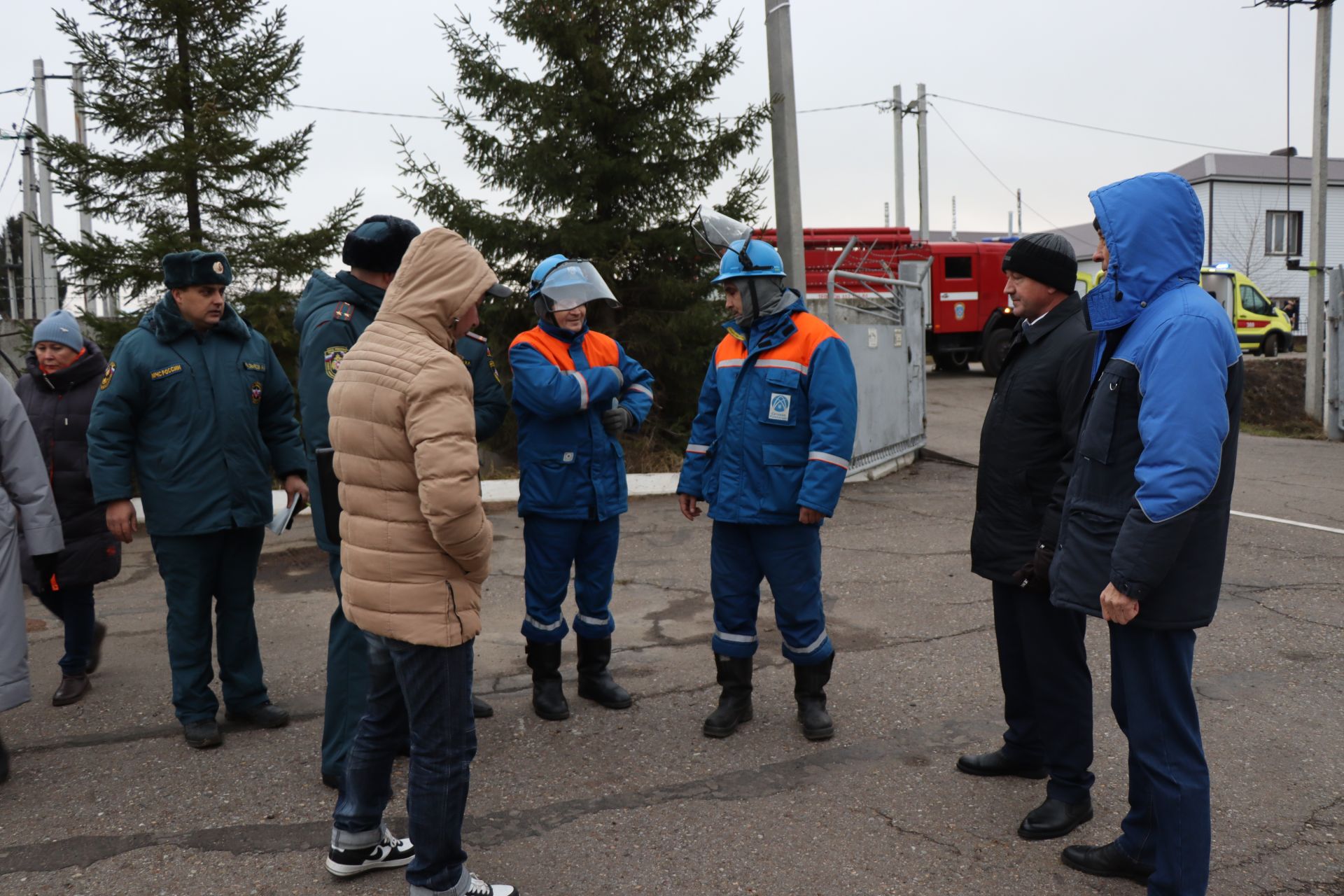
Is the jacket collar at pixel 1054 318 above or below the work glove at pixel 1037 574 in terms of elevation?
above

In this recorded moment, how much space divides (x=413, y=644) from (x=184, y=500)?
2.01m

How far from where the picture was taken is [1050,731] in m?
3.54

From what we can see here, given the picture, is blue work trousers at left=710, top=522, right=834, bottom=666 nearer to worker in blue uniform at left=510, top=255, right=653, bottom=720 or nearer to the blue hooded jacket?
worker in blue uniform at left=510, top=255, right=653, bottom=720

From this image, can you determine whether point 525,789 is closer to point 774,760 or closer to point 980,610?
point 774,760

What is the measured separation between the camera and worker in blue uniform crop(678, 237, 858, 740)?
13.8ft

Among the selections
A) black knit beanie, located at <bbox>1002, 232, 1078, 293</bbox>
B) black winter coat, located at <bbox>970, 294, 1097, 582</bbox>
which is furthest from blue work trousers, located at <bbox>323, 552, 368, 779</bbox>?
black knit beanie, located at <bbox>1002, 232, 1078, 293</bbox>

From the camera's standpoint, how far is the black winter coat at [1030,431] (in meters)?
3.50

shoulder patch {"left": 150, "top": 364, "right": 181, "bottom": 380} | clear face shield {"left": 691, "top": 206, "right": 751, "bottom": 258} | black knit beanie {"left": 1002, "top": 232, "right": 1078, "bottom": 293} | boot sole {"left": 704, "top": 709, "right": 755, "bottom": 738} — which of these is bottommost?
boot sole {"left": 704, "top": 709, "right": 755, "bottom": 738}

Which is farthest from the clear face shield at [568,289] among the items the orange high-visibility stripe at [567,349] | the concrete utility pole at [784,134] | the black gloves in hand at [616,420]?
the concrete utility pole at [784,134]

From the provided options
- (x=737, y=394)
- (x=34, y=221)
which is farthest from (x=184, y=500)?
(x=34, y=221)

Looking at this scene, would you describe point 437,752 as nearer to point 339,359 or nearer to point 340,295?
point 339,359

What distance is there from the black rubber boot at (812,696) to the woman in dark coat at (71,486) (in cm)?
345

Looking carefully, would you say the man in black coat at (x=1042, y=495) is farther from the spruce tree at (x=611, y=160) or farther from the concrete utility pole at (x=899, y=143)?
the concrete utility pole at (x=899, y=143)

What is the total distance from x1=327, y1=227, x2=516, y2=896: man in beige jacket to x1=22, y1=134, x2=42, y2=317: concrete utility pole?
9.57 metres
